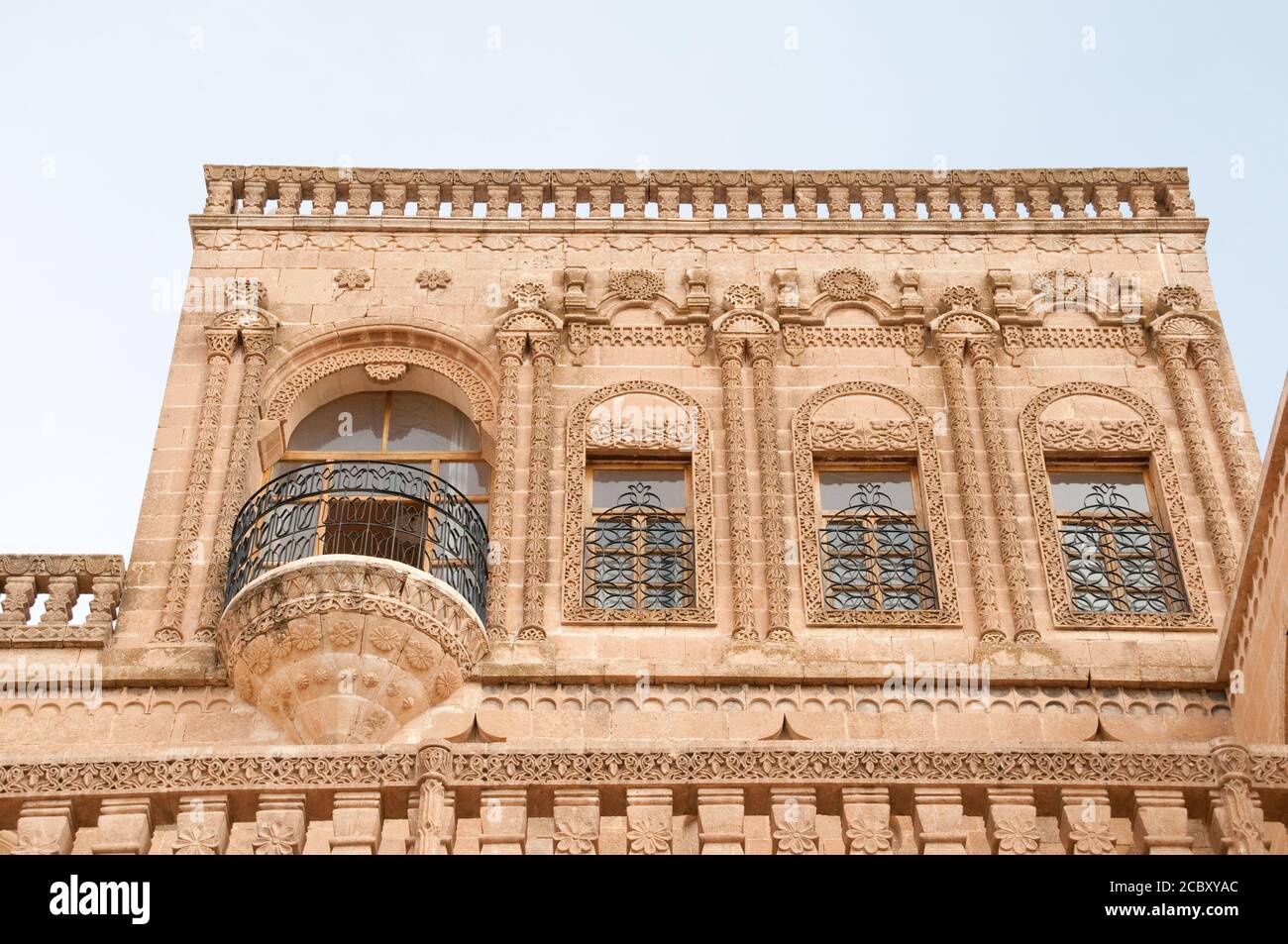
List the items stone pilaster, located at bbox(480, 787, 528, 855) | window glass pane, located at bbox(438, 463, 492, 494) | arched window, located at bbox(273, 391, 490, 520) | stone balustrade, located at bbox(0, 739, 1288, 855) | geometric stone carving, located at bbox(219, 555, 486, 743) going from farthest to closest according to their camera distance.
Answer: arched window, located at bbox(273, 391, 490, 520) < window glass pane, located at bbox(438, 463, 492, 494) < geometric stone carving, located at bbox(219, 555, 486, 743) < stone balustrade, located at bbox(0, 739, 1288, 855) < stone pilaster, located at bbox(480, 787, 528, 855)

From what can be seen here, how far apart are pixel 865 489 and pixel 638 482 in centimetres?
187

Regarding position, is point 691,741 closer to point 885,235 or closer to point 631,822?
point 631,822

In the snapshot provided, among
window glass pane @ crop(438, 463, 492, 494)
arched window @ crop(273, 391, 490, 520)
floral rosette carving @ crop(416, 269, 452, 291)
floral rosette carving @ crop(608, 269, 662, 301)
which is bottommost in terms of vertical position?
window glass pane @ crop(438, 463, 492, 494)

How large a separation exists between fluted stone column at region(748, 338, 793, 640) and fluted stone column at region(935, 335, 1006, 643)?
1.46 m

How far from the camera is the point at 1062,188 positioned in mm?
18984

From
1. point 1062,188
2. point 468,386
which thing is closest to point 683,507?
point 468,386

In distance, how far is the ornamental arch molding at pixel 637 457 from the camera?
15.3 meters

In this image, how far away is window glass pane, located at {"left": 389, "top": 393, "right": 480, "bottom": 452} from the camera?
17328mm

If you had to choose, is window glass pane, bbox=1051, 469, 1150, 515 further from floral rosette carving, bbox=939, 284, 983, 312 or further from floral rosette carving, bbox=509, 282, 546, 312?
floral rosette carving, bbox=509, 282, 546, 312

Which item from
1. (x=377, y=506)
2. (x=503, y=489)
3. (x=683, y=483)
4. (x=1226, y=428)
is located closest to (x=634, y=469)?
(x=683, y=483)

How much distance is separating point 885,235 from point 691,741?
9.25m

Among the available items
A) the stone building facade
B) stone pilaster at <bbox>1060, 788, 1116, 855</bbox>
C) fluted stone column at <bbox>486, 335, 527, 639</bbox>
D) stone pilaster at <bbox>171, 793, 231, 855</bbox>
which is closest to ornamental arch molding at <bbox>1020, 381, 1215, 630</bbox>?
the stone building facade

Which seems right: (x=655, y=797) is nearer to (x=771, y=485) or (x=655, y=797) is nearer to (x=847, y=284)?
(x=771, y=485)

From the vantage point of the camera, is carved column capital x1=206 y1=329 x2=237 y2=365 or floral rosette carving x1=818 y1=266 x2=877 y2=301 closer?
carved column capital x1=206 y1=329 x2=237 y2=365
